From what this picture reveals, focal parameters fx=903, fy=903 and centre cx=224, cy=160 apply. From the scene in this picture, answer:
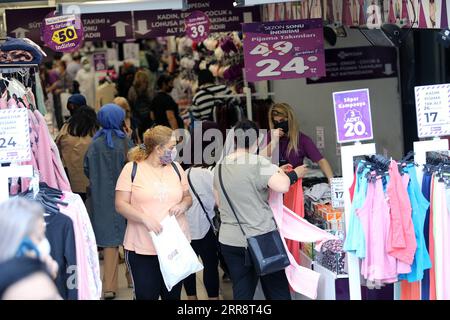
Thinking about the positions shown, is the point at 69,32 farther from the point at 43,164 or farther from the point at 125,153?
the point at 43,164

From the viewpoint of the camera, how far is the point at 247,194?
6.59 m

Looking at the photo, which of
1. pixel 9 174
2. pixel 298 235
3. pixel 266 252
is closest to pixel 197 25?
pixel 298 235

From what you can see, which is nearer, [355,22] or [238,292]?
[238,292]

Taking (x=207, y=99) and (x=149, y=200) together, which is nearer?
(x=149, y=200)

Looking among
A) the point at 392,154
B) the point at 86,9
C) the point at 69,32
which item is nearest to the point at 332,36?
the point at 392,154

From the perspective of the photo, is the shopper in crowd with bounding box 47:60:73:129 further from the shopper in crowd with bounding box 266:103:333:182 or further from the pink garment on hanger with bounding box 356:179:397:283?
the pink garment on hanger with bounding box 356:179:397:283

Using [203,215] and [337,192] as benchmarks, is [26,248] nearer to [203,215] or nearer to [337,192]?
→ [337,192]

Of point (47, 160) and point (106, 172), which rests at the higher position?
point (47, 160)

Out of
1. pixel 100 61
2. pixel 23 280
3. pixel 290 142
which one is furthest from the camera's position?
pixel 100 61

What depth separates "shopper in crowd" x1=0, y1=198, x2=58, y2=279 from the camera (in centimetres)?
367

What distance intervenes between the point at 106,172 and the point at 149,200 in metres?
1.66

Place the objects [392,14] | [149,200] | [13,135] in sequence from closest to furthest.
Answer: [13,135]
[149,200]
[392,14]

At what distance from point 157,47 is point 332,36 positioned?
43.9ft
